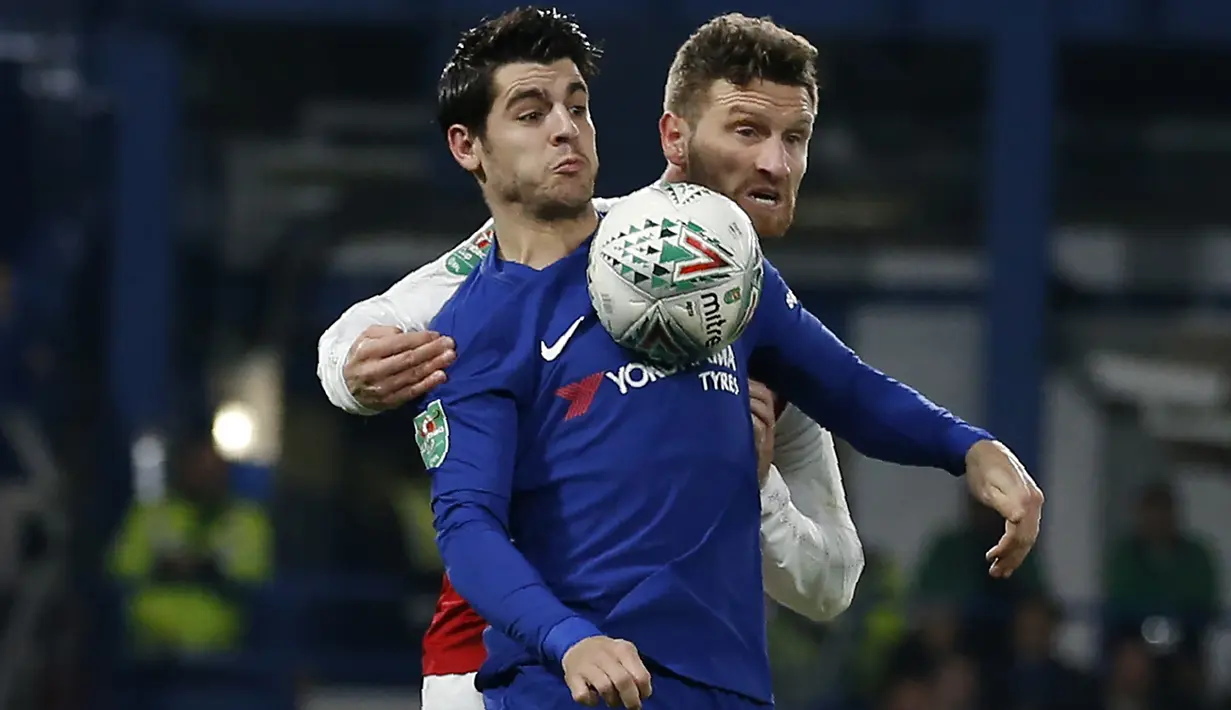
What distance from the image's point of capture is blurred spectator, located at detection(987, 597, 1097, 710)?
975 centimetres

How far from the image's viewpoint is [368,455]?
1145 cm

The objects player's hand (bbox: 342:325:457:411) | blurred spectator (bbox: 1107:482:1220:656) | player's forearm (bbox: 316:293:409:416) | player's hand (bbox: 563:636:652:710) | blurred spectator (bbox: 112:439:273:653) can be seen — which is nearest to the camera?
player's hand (bbox: 563:636:652:710)

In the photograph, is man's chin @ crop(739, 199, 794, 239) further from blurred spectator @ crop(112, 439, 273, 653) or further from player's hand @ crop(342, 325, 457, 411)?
blurred spectator @ crop(112, 439, 273, 653)

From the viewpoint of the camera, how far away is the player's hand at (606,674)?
8.42 ft

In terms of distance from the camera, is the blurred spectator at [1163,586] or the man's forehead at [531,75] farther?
the blurred spectator at [1163,586]

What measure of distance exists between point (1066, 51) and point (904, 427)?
369 inches

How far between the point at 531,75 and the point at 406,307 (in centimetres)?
53

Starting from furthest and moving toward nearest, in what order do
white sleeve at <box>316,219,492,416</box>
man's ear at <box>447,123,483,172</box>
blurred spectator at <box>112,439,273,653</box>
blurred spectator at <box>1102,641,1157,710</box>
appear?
1. blurred spectator at <box>112,439,273,653</box>
2. blurred spectator at <box>1102,641,1157,710</box>
3. white sleeve at <box>316,219,492,416</box>
4. man's ear at <box>447,123,483,172</box>

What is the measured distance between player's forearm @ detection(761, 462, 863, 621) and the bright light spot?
8166 mm

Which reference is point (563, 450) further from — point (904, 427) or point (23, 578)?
point (23, 578)

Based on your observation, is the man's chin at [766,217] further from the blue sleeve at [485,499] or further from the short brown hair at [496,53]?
the blue sleeve at [485,499]

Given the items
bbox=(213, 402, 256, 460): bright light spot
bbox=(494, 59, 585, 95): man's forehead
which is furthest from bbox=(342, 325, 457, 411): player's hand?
bbox=(213, 402, 256, 460): bright light spot

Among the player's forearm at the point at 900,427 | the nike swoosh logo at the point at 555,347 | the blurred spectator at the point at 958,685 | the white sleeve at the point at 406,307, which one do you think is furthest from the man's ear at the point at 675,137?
the blurred spectator at the point at 958,685

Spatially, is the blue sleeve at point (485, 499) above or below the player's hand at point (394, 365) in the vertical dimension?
below
